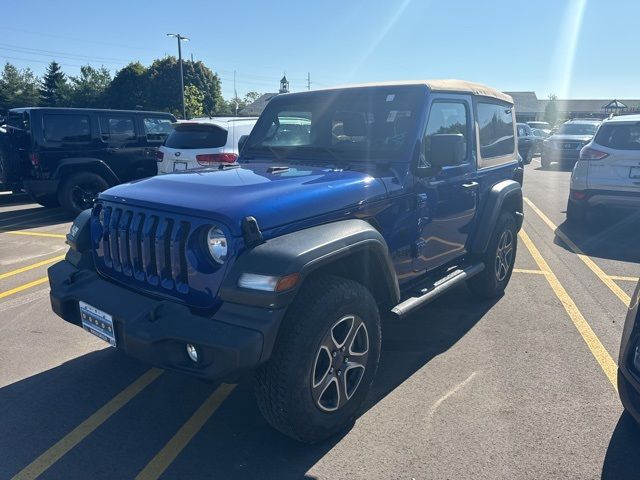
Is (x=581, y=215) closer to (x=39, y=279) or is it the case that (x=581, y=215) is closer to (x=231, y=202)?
(x=231, y=202)

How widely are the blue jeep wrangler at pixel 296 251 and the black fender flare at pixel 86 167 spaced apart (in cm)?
634

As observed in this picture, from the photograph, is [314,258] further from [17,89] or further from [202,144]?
[17,89]

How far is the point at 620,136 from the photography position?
25.8 ft

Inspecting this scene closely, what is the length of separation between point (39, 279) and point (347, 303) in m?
4.56

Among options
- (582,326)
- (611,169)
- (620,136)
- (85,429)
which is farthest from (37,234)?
(620,136)

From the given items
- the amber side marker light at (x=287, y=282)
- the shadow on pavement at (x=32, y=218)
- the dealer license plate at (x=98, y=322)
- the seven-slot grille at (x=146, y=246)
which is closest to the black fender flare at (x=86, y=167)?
the shadow on pavement at (x=32, y=218)

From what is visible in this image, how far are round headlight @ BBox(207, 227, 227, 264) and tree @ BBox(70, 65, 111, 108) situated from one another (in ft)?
217

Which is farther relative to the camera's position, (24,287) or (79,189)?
(79,189)

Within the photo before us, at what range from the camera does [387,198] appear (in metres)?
3.34

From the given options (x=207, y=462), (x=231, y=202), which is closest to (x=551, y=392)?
(x=207, y=462)

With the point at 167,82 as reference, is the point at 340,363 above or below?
below

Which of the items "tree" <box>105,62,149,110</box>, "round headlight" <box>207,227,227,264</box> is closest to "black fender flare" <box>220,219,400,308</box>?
"round headlight" <box>207,227,227,264</box>

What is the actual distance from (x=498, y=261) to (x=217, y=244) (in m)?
3.46

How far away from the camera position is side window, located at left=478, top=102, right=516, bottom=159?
471 cm
